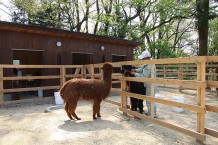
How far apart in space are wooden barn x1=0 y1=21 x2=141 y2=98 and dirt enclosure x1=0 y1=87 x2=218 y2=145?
3206 millimetres

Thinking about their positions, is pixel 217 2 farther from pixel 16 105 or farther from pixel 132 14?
pixel 132 14

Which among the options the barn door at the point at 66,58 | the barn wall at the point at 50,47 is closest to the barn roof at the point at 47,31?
the barn wall at the point at 50,47

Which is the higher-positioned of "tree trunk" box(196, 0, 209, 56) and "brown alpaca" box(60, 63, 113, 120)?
"tree trunk" box(196, 0, 209, 56)

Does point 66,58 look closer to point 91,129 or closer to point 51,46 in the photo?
point 51,46

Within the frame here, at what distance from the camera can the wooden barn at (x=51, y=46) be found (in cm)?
836

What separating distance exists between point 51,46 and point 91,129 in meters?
5.89

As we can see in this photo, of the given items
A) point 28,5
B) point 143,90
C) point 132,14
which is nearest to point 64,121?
point 143,90

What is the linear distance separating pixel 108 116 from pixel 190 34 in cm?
3311

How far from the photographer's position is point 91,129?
15.0 ft

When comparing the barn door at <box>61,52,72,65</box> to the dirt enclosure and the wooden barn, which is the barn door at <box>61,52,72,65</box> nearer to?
the wooden barn

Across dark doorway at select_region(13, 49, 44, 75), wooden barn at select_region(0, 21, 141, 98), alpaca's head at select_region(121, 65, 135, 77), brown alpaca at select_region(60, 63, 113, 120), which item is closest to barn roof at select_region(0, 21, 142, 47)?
wooden barn at select_region(0, 21, 141, 98)

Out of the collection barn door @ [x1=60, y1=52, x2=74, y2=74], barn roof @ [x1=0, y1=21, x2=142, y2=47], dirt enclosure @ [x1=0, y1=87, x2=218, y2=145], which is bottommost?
dirt enclosure @ [x1=0, y1=87, x2=218, y2=145]

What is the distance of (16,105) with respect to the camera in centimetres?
751

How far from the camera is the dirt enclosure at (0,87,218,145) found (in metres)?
3.89
